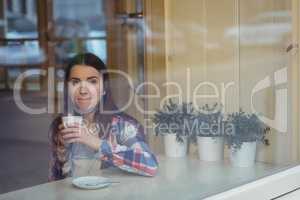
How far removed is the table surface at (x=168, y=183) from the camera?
3.76 feet

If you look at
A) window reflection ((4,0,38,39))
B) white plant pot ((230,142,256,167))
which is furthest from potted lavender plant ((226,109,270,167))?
window reflection ((4,0,38,39))

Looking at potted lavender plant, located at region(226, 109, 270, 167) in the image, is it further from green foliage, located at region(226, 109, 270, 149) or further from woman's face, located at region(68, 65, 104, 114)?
woman's face, located at region(68, 65, 104, 114)

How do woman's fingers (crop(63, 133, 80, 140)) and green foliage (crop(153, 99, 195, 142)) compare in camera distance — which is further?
green foliage (crop(153, 99, 195, 142))

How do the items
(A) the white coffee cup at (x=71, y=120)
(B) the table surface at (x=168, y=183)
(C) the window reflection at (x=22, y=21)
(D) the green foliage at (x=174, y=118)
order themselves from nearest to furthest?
1. (B) the table surface at (x=168, y=183)
2. (A) the white coffee cup at (x=71, y=120)
3. (D) the green foliage at (x=174, y=118)
4. (C) the window reflection at (x=22, y=21)

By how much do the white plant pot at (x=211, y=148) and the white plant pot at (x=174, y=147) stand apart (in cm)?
5

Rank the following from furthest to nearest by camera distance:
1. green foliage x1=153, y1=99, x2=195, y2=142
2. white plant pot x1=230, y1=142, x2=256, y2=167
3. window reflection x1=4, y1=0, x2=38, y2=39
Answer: window reflection x1=4, y1=0, x2=38, y2=39 < green foliage x1=153, y1=99, x2=195, y2=142 < white plant pot x1=230, y1=142, x2=256, y2=167

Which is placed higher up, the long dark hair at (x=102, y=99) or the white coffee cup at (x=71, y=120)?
the long dark hair at (x=102, y=99)

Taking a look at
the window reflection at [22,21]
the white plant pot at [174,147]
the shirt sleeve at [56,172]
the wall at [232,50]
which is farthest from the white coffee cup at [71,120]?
the window reflection at [22,21]

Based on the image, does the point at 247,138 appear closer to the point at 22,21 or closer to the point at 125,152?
the point at 125,152

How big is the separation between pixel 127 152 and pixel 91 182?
180 millimetres

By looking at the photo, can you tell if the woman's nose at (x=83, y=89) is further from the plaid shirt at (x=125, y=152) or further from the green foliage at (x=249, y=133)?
the green foliage at (x=249, y=133)

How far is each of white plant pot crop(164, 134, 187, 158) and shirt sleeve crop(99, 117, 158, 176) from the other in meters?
0.14

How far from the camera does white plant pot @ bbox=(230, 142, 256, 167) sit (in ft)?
4.99

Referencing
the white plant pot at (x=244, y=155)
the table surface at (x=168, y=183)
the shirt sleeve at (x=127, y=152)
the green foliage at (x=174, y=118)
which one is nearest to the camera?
the table surface at (x=168, y=183)
